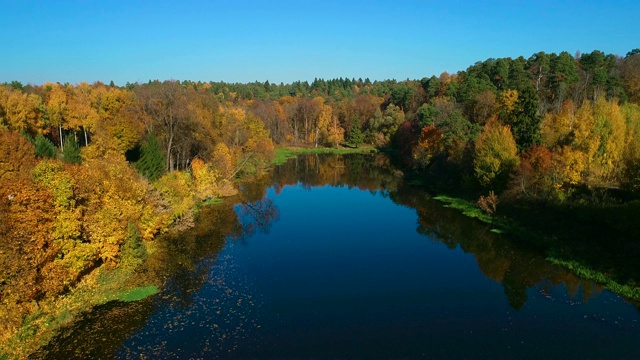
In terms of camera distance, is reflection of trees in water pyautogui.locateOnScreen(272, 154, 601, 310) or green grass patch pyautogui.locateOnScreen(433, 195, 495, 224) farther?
green grass patch pyautogui.locateOnScreen(433, 195, 495, 224)

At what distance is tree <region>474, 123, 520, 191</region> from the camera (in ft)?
153

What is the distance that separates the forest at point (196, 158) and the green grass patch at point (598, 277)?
4349 mm

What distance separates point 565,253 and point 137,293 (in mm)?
31609

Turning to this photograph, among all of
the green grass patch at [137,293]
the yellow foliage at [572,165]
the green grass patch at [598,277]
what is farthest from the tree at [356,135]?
the green grass patch at [137,293]

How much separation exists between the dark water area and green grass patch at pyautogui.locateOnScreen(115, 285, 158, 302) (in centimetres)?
66

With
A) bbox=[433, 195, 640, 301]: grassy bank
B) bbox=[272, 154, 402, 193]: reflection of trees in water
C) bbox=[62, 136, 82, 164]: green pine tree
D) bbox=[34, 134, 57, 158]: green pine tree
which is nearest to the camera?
bbox=[433, 195, 640, 301]: grassy bank

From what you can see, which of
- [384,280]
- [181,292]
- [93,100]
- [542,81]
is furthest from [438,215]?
[93,100]

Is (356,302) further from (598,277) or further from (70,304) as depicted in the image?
(598,277)

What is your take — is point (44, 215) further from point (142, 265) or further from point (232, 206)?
point (232, 206)

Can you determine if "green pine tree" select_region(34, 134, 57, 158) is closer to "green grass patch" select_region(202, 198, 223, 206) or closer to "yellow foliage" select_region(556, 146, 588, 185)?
"green grass patch" select_region(202, 198, 223, 206)

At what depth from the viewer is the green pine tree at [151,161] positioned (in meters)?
51.3

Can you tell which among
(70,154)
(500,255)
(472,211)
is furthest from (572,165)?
(70,154)

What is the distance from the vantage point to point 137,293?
88.3ft

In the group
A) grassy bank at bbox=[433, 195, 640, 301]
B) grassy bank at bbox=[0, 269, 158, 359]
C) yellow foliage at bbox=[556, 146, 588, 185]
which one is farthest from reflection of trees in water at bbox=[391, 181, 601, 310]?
grassy bank at bbox=[0, 269, 158, 359]
